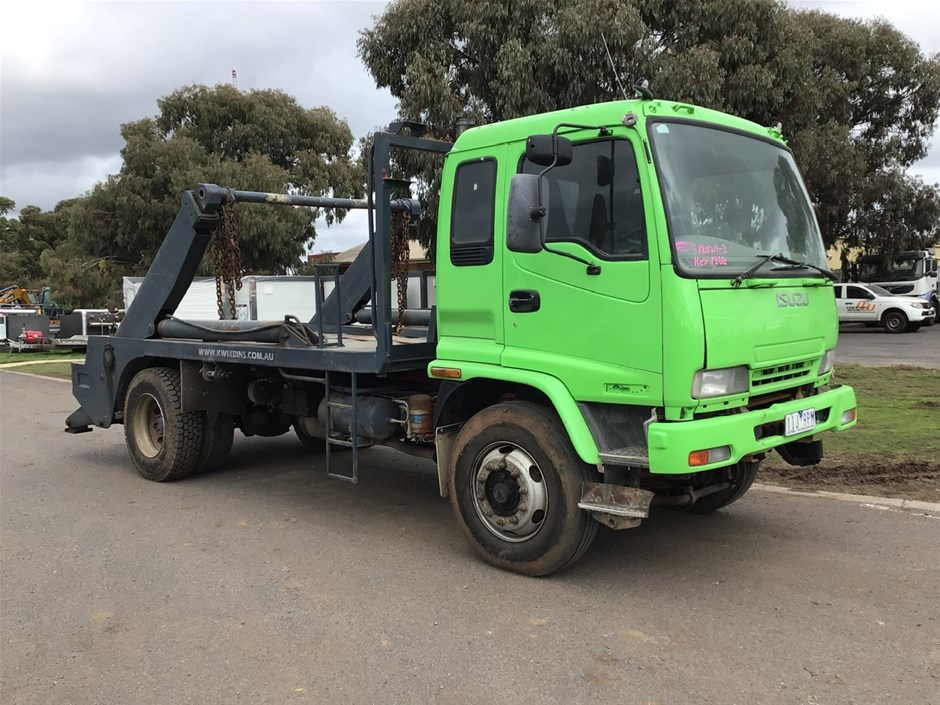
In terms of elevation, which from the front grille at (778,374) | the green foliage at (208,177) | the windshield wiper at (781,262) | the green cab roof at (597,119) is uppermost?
the green foliage at (208,177)

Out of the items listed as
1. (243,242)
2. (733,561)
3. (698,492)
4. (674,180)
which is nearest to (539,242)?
(674,180)

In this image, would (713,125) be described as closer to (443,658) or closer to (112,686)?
(443,658)

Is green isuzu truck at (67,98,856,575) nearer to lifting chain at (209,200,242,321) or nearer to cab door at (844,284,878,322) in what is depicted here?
lifting chain at (209,200,242,321)

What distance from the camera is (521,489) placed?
448 centimetres

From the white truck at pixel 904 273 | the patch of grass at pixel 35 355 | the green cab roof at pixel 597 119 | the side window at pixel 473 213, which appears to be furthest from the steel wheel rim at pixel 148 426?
the white truck at pixel 904 273

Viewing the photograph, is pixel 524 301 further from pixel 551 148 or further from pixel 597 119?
pixel 597 119

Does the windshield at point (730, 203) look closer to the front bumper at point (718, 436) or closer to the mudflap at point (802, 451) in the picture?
the front bumper at point (718, 436)

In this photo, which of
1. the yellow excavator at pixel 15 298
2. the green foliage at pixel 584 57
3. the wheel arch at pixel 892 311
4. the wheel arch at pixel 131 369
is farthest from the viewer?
the yellow excavator at pixel 15 298

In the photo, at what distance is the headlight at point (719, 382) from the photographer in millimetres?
3854

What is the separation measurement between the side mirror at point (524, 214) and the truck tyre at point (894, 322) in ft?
79.9

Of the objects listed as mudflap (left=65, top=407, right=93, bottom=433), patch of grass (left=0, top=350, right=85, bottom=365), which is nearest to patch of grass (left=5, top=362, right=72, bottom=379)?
patch of grass (left=0, top=350, right=85, bottom=365)

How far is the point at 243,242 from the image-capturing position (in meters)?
25.3

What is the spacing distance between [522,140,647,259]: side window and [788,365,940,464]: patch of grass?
8.54 ft

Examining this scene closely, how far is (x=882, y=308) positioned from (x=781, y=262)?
2375 cm
